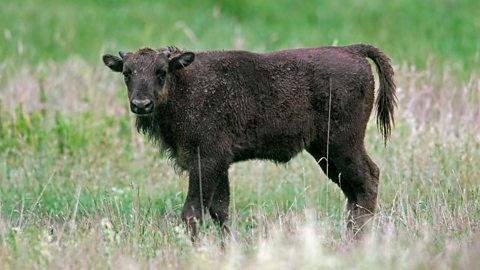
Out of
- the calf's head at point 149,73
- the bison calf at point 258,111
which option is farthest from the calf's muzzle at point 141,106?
the bison calf at point 258,111

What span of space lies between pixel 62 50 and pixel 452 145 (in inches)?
351

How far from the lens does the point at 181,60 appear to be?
8.41 meters

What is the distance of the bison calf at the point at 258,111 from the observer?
8.45 meters

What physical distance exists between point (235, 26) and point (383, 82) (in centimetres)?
957

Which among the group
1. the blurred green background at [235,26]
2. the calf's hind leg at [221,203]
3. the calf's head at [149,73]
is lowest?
the calf's hind leg at [221,203]

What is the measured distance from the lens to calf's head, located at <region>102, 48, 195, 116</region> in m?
8.10

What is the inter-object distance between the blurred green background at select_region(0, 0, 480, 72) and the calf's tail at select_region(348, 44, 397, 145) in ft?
19.2

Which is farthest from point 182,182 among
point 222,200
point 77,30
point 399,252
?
point 77,30

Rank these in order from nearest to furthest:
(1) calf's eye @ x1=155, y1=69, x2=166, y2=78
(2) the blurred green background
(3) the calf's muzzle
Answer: (3) the calf's muzzle, (1) calf's eye @ x1=155, y1=69, x2=166, y2=78, (2) the blurred green background

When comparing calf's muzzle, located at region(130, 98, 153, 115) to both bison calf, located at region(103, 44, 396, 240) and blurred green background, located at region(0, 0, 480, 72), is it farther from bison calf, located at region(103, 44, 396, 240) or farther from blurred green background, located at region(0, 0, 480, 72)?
blurred green background, located at region(0, 0, 480, 72)

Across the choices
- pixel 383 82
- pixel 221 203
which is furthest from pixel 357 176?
pixel 221 203

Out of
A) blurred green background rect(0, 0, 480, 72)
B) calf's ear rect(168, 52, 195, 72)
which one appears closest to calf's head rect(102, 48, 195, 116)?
calf's ear rect(168, 52, 195, 72)

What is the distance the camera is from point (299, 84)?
8.82m

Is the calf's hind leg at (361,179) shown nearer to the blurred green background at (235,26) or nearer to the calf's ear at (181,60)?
the calf's ear at (181,60)
